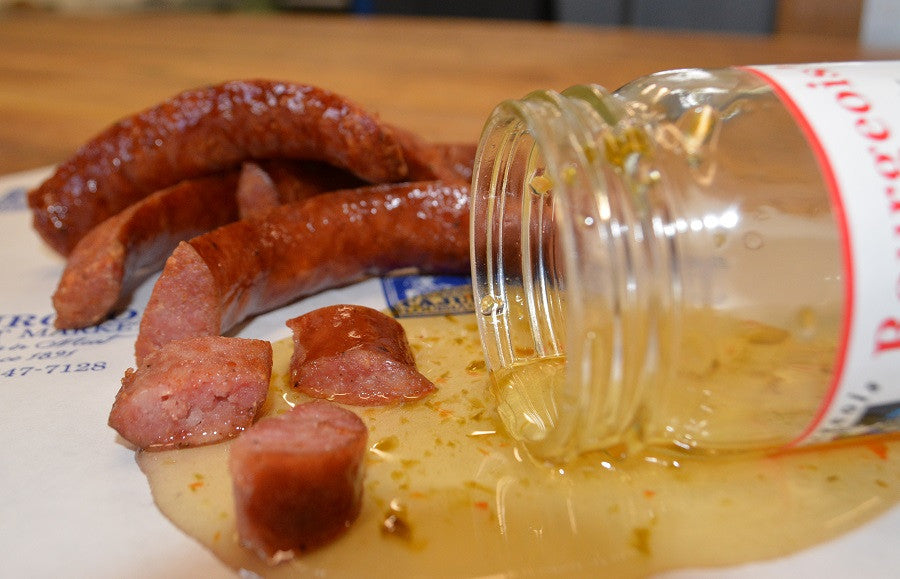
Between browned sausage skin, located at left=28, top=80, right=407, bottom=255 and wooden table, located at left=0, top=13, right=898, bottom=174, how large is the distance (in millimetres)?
889

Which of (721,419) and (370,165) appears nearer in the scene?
(721,419)

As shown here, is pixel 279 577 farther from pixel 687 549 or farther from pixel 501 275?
pixel 501 275

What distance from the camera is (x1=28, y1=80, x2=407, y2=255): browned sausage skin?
152 cm

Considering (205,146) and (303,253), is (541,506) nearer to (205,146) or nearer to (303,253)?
(303,253)

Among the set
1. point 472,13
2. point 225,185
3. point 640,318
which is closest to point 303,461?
point 640,318

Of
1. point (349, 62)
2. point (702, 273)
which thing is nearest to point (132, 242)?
point (702, 273)

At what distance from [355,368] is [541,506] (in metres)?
0.36

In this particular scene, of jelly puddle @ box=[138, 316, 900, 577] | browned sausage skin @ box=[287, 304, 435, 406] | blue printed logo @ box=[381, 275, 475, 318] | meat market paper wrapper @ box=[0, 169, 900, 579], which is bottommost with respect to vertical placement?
jelly puddle @ box=[138, 316, 900, 577]

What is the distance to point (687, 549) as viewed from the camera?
0.95m

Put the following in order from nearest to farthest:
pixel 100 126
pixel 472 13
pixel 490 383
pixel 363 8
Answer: pixel 490 383
pixel 100 126
pixel 472 13
pixel 363 8

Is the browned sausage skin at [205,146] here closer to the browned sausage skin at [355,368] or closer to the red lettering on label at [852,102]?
the browned sausage skin at [355,368]

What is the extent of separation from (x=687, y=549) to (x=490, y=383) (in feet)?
1.34

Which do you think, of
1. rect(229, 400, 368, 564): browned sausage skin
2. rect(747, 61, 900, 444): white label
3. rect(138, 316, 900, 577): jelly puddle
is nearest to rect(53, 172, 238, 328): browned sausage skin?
rect(138, 316, 900, 577): jelly puddle

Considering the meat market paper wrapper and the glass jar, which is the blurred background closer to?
the glass jar
